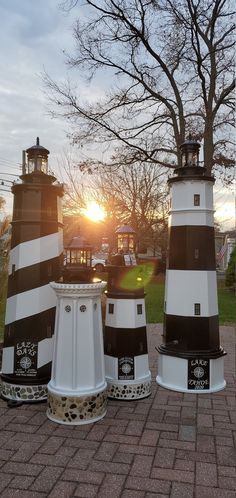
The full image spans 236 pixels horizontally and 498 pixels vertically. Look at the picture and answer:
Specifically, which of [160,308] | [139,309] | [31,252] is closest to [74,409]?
[139,309]

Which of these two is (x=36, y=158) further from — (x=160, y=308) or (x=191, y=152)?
(x=160, y=308)

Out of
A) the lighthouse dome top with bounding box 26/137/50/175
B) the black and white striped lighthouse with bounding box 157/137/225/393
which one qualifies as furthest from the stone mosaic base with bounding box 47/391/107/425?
the lighthouse dome top with bounding box 26/137/50/175

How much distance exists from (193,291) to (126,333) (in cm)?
109

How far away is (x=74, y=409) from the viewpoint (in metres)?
4.25

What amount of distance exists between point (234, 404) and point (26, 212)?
3.50m

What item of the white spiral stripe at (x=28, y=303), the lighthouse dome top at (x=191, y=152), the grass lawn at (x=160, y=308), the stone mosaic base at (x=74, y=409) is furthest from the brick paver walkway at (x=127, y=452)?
the grass lawn at (x=160, y=308)

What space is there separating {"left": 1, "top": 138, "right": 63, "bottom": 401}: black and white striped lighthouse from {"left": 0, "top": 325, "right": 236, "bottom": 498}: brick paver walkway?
11.9 inches

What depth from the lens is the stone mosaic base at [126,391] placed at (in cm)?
492

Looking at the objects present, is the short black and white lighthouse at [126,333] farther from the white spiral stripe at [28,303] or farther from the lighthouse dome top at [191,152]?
the lighthouse dome top at [191,152]

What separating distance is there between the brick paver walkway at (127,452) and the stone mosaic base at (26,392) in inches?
4.1

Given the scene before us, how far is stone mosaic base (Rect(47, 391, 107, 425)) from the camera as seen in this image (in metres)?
4.24

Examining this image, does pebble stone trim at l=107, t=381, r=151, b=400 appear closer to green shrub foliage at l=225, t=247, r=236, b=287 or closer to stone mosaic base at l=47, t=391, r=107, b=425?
stone mosaic base at l=47, t=391, r=107, b=425

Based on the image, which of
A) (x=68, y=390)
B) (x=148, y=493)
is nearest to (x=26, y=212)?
(x=68, y=390)

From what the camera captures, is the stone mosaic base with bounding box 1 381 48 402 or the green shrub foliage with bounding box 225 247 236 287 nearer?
the stone mosaic base with bounding box 1 381 48 402
